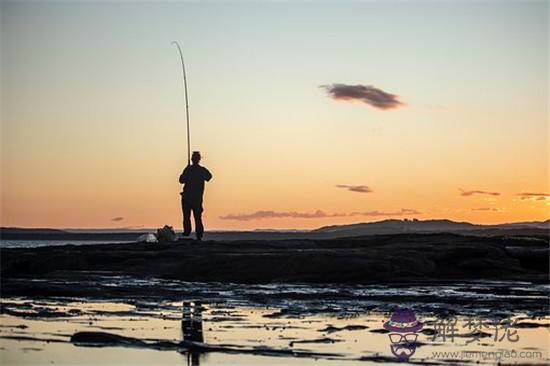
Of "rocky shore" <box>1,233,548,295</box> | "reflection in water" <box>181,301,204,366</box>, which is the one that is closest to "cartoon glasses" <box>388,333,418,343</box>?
"reflection in water" <box>181,301,204,366</box>

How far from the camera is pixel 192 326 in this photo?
1511cm

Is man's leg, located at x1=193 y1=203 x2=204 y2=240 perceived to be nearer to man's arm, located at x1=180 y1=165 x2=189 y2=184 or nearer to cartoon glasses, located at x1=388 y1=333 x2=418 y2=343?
man's arm, located at x1=180 y1=165 x2=189 y2=184

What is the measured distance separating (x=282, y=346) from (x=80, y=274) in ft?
40.8

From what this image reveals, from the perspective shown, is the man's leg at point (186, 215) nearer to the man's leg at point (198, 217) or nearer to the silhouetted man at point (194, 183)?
the silhouetted man at point (194, 183)

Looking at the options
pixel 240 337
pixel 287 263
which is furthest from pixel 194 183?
pixel 240 337

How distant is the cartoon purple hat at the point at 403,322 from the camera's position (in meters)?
14.8

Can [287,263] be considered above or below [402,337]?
above

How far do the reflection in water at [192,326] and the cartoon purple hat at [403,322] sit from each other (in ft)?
9.42

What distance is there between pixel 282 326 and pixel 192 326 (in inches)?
53.6

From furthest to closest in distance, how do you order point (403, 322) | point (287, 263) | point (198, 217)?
point (198, 217) → point (287, 263) → point (403, 322)

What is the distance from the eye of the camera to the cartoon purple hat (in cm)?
1482

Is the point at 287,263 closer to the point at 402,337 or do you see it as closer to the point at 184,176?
the point at 184,176

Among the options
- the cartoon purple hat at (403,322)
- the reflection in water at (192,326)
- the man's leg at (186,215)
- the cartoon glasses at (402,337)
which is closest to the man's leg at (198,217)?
the man's leg at (186,215)

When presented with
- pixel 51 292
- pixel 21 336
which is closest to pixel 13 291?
pixel 51 292
